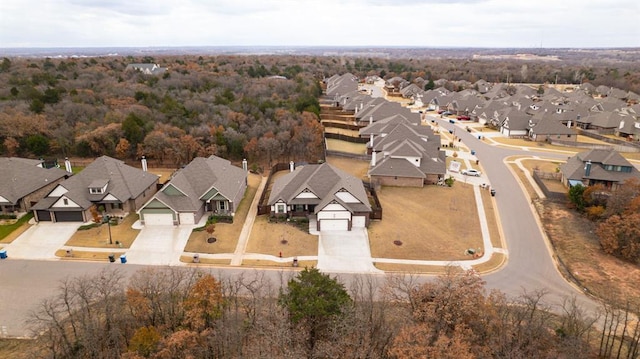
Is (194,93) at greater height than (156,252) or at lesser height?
greater

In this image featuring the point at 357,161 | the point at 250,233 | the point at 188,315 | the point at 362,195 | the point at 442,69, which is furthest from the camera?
the point at 442,69

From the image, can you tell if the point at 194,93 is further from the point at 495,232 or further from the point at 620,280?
the point at 620,280

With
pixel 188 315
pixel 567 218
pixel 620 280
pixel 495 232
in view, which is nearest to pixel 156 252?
pixel 188 315

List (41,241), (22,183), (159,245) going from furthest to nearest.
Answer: (22,183) < (41,241) < (159,245)

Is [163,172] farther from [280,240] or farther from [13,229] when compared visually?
[280,240]

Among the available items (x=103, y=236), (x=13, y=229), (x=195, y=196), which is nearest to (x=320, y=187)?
(x=195, y=196)

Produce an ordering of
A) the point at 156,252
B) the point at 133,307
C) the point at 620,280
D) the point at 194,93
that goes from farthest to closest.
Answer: the point at 194,93, the point at 156,252, the point at 620,280, the point at 133,307
